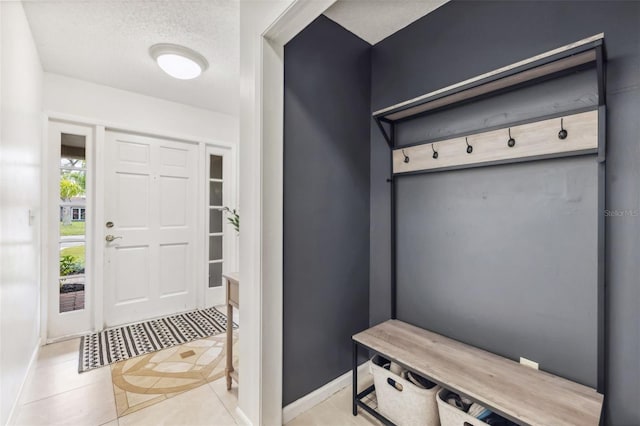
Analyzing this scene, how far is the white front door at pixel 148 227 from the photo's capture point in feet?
9.80

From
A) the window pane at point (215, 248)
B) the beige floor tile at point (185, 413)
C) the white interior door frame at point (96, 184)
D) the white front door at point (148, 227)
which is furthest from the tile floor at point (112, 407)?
the window pane at point (215, 248)

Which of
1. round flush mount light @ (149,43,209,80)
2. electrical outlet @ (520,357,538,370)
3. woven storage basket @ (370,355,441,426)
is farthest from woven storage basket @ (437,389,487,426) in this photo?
round flush mount light @ (149,43,209,80)

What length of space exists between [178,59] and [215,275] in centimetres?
246

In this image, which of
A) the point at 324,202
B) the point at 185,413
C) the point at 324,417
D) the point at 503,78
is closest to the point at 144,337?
the point at 185,413

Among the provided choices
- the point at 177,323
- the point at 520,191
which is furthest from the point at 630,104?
the point at 177,323

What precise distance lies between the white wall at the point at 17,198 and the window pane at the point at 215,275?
1593 mm

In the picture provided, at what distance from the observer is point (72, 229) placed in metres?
2.80

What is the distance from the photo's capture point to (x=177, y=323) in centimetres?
307

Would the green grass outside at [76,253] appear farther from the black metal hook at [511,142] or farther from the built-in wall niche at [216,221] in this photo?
the black metal hook at [511,142]

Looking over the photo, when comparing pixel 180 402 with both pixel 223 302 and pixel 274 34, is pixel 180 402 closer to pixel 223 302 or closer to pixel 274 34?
pixel 223 302

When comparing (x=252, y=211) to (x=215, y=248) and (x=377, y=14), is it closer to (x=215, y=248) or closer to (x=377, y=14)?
(x=377, y=14)

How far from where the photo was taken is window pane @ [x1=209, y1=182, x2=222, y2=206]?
12.0ft

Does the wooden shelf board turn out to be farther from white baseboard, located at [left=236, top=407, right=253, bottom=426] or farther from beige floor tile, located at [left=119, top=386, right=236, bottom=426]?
beige floor tile, located at [left=119, top=386, right=236, bottom=426]

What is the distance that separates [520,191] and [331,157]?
1.08m
